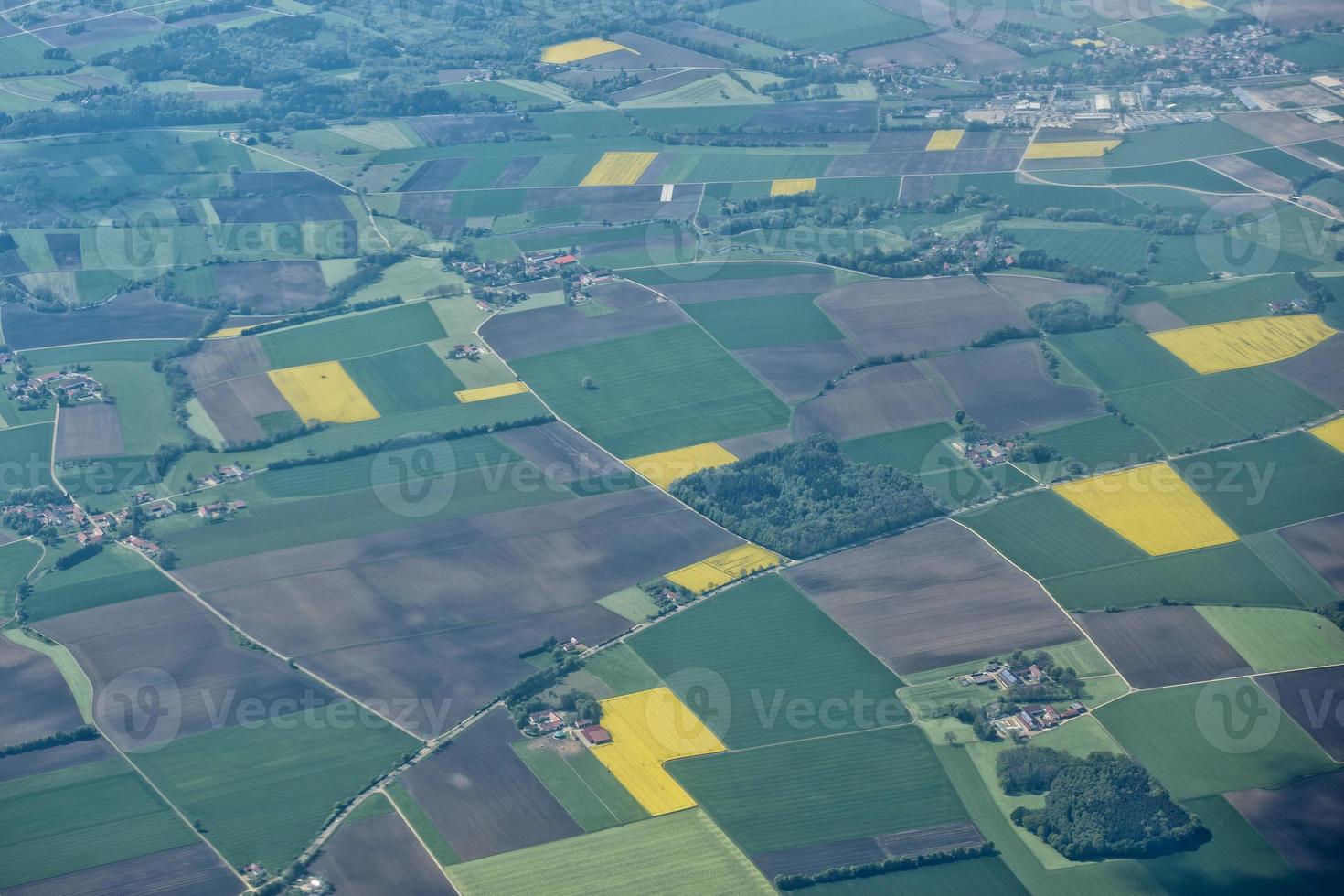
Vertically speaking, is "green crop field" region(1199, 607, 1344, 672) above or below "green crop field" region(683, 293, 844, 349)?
below

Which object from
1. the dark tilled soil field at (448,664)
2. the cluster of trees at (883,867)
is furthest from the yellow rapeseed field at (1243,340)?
the cluster of trees at (883,867)

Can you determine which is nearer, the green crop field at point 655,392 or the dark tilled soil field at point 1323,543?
the dark tilled soil field at point 1323,543

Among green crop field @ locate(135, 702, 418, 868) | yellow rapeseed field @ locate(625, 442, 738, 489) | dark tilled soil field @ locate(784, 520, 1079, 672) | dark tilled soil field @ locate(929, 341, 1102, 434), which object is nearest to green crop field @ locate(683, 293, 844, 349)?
dark tilled soil field @ locate(929, 341, 1102, 434)

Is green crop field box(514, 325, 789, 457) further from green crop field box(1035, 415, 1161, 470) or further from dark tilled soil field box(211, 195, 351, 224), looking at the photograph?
dark tilled soil field box(211, 195, 351, 224)

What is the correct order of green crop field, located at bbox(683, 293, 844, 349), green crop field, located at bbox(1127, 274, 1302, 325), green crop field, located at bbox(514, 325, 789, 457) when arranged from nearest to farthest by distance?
green crop field, located at bbox(514, 325, 789, 457)
green crop field, located at bbox(683, 293, 844, 349)
green crop field, located at bbox(1127, 274, 1302, 325)

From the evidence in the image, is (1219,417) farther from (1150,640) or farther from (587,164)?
(587,164)

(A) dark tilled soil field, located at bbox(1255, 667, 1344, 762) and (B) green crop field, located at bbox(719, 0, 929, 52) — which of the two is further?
(B) green crop field, located at bbox(719, 0, 929, 52)

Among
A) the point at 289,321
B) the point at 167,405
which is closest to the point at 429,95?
the point at 289,321

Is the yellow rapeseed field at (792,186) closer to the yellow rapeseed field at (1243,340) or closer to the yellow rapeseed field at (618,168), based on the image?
the yellow rapeseed field at (618,168)
